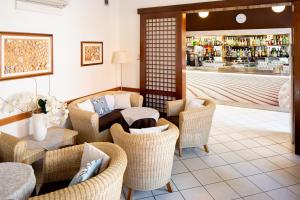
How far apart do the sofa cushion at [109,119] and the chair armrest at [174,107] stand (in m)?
0.85

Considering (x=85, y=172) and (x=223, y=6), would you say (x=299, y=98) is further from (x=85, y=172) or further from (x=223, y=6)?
(x=85, y=172)

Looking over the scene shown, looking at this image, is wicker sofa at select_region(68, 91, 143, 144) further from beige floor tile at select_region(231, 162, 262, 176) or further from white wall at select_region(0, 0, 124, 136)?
beige floor tile at select_region(231, 162, 262, 176)

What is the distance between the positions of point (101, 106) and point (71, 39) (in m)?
1.22

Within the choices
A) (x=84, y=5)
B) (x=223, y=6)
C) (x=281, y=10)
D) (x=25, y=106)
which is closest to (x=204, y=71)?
(x=281, y=10)

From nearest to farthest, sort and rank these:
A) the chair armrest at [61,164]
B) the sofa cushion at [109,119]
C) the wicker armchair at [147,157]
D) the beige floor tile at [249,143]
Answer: the chair armrest at [61,164] < the wicker armchair at [147,157] < the sofa cushion at [109,119] < the beige floor tile at [249,143]

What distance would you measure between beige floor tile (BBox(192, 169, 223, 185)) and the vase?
6.68 ft

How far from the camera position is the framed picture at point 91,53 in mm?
4707

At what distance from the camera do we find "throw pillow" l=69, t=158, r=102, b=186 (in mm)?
1890

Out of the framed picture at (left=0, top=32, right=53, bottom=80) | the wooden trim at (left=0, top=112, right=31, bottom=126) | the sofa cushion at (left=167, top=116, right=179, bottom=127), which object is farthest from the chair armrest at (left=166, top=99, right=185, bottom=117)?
the wooden trim at (left=0, top=112, right=31, bottom=126)


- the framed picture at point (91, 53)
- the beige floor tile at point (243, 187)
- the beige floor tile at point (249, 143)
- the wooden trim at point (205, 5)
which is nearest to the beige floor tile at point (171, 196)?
A: the beige floor tile at point (243, 187)

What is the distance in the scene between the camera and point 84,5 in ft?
15.3

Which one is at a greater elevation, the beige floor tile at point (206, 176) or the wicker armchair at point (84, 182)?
the wicker armchair at point (84, 182)

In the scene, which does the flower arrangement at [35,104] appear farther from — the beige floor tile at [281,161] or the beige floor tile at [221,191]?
the beige floor tile at [281,161]

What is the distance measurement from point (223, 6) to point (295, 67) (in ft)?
5.01
